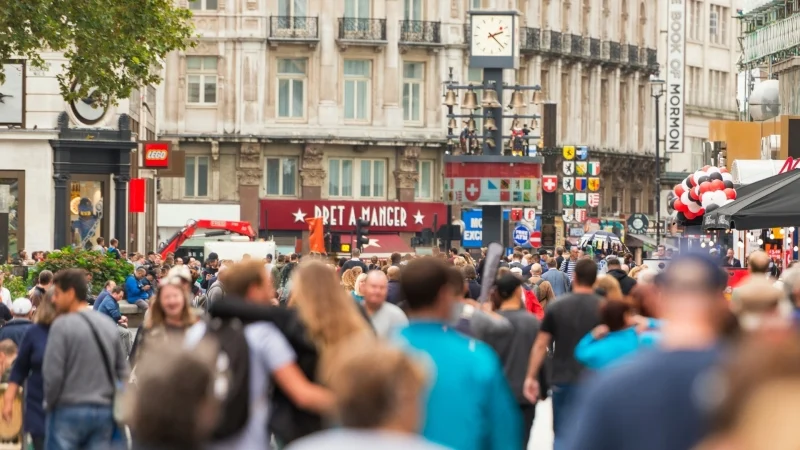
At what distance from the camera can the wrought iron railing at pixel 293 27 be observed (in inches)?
2714

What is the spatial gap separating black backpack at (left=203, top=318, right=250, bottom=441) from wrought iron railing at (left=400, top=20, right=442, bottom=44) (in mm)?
61414

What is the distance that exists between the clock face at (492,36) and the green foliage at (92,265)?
16.5 m

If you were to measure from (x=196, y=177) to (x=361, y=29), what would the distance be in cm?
802

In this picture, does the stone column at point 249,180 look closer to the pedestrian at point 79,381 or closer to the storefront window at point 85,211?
the storefront window at point 85,211

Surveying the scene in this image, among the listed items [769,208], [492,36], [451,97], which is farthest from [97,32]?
[492,36]

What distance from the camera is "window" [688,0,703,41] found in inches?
3686

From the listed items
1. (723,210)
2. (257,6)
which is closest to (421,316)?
(723,210)

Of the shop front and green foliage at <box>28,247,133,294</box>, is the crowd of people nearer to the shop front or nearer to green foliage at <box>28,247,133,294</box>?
green foliage at <box>28,247,133,294</box>

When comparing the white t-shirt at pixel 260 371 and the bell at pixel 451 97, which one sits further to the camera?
the bell at pixel 451 97

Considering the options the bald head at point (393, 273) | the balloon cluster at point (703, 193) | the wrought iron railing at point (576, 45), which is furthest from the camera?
the wrought iron railing at point (576, 45)

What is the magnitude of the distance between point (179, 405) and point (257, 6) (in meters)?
64.9

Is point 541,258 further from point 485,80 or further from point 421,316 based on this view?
point 421,316

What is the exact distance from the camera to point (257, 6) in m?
69.0

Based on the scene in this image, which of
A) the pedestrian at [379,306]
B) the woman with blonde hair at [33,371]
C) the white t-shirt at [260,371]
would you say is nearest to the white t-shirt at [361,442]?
the white t-shirt at [260,371]
